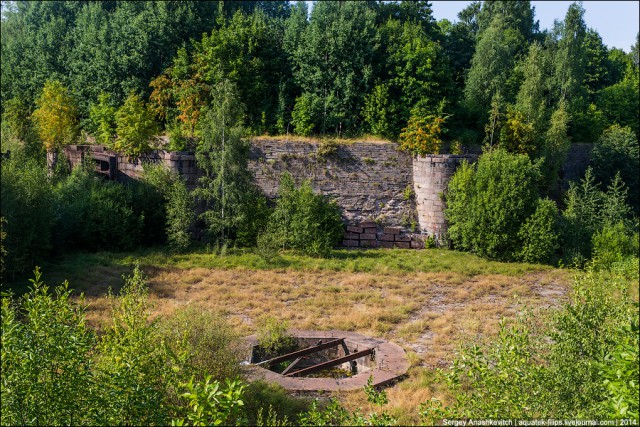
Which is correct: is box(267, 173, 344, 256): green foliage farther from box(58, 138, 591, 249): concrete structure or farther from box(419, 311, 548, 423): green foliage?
box(419, 311, 548, 423): green foliage

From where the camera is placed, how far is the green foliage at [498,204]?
18484 mm

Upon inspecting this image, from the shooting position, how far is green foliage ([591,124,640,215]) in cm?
2525

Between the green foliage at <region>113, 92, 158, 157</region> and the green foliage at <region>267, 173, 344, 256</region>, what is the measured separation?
17.4 ft

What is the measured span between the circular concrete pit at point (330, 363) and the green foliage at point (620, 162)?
59.5 feet

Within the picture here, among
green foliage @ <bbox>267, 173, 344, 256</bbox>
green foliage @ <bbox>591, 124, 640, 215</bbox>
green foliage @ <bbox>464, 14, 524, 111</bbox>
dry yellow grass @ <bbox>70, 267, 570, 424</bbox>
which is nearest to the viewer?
dry yellow grass @ <bbox>70, 267, 570, 424</bbox>

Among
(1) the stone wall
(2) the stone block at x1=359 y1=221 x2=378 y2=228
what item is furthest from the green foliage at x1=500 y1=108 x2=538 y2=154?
(2) the stone block at x1=359 y1=221 x2=378 y2=228

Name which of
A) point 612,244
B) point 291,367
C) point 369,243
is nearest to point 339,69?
point 369,243

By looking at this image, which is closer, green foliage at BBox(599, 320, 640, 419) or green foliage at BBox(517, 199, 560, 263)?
green foliage at BBox(599, 320, 640, 419)

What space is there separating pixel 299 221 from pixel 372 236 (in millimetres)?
3145

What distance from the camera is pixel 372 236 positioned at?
2089cm

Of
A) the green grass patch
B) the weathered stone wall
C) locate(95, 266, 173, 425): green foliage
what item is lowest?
the green grass patch

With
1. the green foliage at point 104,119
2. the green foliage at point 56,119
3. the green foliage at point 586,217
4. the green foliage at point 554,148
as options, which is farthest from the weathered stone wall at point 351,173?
the green foliage at point 56,119

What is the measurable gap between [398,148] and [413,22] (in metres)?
9.92

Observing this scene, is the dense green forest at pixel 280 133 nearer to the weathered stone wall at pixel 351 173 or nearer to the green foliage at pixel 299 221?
the green foliage at pixel 299 221
